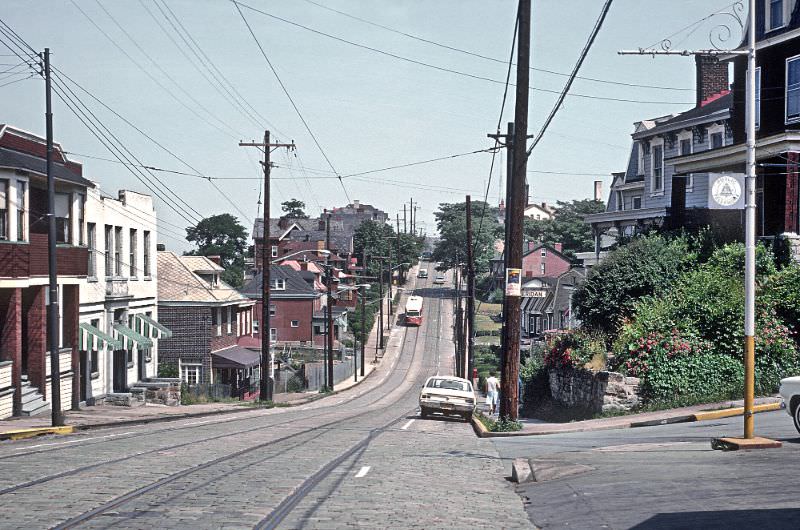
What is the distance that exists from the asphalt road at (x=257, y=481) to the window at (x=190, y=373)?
101 feet

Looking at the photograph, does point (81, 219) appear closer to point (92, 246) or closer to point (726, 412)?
point (92, 246)

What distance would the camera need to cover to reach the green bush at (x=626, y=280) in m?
29.2

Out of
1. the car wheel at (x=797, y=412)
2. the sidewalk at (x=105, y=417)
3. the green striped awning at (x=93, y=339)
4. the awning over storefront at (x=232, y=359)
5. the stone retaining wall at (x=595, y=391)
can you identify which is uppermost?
the car wheel at (x=797, y=412)

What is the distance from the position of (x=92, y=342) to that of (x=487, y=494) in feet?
83.0

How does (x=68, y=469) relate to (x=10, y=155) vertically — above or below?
below

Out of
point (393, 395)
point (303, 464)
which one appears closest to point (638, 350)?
point (303, 464)

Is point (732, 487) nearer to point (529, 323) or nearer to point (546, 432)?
point (546, 432)

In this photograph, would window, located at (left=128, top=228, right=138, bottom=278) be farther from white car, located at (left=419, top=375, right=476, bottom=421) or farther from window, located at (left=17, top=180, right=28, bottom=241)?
white car, located at (left=419, top=375, right=476, bottom=421)

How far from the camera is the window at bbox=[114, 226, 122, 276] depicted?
39.5 m

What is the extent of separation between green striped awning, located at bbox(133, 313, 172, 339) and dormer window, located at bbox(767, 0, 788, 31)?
93.7 ft

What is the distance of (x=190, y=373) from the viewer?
54156 mm

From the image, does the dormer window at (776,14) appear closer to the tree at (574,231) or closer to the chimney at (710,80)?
the chimney at (710,80)

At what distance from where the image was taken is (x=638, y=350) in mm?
24531

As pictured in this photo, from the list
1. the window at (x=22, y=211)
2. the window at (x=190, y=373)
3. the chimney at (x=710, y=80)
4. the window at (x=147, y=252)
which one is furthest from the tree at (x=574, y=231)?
the window at (x=22, y=211)
